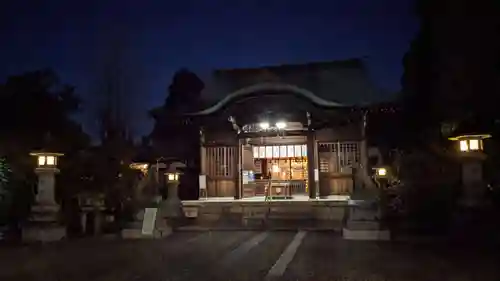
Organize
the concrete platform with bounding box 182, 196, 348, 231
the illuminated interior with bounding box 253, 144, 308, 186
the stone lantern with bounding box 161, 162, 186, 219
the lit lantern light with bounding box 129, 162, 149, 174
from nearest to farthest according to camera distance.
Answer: the stone lantern with bounding box 161, 162, 186, 219
the concrete platform with bounding box 182, 196, 348, 231
the lit lantern light with bounding box 129, 162, 149, 174
the illuminated interior with bounding box 253, 144, 308, 186

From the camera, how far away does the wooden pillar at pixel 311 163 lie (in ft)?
51.4

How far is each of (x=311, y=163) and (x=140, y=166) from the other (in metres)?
6.40

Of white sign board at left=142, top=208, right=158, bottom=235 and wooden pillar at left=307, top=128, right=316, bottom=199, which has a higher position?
wooden pillar at left=307, top=128, right=316, bottom=199

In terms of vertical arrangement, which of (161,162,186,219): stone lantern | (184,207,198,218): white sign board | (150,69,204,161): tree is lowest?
(184,207,198,218): white sign board

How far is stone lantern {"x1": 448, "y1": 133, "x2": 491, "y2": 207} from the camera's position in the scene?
882 cm

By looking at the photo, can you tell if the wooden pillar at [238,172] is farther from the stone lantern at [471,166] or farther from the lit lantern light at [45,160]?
the stone lantern at [471,166]

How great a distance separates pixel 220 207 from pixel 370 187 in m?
5.30

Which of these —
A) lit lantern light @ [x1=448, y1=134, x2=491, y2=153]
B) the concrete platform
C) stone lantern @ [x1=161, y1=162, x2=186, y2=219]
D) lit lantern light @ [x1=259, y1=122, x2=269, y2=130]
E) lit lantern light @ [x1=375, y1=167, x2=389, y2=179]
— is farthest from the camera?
lit lantern light @ [x1=259, y1=122, x2=269, y2=130]

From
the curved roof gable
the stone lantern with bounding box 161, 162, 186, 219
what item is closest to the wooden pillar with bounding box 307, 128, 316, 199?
the curved roof gable

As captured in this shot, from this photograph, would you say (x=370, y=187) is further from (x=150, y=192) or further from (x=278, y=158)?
(x=278, y=158)

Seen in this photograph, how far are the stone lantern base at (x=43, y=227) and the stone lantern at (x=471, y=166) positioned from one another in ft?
30.5

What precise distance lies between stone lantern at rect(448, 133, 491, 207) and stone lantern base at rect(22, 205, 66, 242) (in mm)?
9308

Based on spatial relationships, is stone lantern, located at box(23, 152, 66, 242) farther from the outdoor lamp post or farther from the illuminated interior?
the illuminated interior

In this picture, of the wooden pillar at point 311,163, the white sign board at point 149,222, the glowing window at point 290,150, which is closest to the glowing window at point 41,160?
the white sign board at point 149,222
